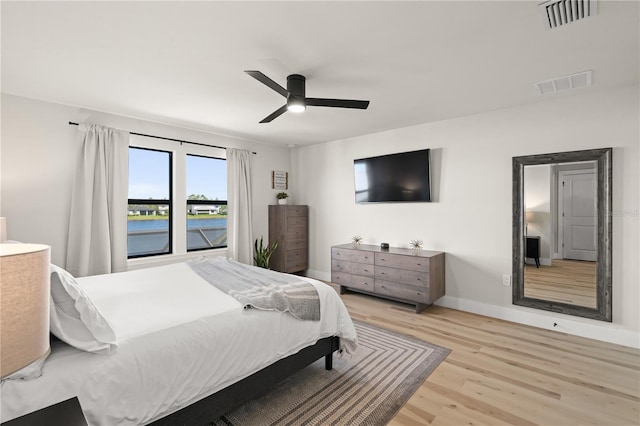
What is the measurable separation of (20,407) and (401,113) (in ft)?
12.8

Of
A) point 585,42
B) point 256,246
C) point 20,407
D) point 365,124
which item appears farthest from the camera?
point 256,246

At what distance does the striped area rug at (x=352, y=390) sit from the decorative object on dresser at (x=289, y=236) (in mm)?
2695

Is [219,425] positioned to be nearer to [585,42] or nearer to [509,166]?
[585,42]

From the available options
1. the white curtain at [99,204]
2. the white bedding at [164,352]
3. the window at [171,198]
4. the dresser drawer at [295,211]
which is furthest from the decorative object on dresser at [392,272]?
the white curtain at [99,204]

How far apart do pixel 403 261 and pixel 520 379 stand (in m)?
1.77

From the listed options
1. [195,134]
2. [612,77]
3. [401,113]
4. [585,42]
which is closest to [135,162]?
[195,134]

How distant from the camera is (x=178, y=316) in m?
1.90

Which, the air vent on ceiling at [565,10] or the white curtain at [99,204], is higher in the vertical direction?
the air vent on ceiling at [565,10]

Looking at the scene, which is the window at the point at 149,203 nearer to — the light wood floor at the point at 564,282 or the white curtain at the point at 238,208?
the white curtain at the point at 238,208

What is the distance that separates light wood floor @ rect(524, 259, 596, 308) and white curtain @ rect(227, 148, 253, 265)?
3.78 metres

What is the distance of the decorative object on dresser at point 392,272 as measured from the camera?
151 inches

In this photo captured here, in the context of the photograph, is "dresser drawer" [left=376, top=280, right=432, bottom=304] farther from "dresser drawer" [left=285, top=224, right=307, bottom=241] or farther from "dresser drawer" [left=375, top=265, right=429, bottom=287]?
"dresser drawer" [left=285, top=224, right=307, bottom=241]

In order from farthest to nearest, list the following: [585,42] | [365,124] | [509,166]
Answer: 1. [365,124]
2. [509,166]
3. [585,42]

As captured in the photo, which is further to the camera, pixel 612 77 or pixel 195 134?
pixel 195 134
